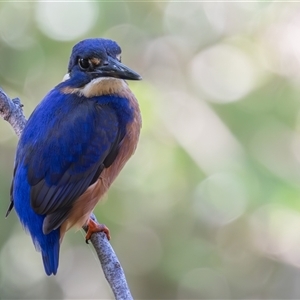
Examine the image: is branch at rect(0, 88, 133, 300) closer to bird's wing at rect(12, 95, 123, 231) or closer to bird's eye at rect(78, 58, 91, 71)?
bird's wing at rect(12, 95, 123, 231)

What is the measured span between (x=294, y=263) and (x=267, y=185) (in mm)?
1008

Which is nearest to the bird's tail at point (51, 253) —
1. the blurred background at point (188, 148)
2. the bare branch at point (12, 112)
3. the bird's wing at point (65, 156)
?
the bird's wing at point (65, 156)

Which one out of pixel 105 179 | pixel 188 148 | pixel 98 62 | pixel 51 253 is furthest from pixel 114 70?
pixel 188 148

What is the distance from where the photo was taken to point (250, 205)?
170 inches

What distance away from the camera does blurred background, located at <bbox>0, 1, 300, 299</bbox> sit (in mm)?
4504

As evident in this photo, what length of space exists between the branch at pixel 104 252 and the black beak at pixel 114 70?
0.49m

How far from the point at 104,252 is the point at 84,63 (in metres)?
0.88

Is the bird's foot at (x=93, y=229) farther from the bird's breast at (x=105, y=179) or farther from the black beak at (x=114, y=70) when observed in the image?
the black beak at (x=114, y=70)

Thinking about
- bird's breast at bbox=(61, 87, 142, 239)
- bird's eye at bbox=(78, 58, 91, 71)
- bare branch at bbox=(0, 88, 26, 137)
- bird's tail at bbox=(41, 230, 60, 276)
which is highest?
bird's eye at bbox=(78, 58, 91, 71)

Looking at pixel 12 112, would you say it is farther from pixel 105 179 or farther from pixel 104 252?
pixel 104 252

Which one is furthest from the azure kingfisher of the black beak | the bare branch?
the bare branch

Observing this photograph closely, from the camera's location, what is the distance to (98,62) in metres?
3.09

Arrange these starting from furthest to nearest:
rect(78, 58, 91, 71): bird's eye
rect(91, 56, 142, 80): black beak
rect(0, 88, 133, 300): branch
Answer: rect(78, 58, 91, 71): bird's eye → rect(91, 56, 142, 80): black beak → rect(0, 88, 133, 300): branch

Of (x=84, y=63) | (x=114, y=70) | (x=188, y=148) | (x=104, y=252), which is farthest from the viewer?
(x=188, y=148)
